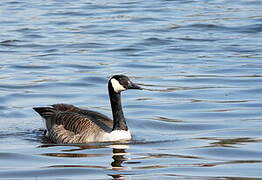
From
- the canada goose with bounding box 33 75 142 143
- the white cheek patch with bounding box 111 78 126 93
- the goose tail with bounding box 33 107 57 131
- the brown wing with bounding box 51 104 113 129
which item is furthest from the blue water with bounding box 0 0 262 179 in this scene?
the white cheek patch with bounding box 111 78 126 93

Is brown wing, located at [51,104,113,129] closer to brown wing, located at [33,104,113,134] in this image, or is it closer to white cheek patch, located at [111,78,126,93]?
brown wing, located at [33,104,113,134]

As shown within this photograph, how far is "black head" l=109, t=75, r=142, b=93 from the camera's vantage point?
1209cm

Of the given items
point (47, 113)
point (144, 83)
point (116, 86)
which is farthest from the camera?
point (144, 83)

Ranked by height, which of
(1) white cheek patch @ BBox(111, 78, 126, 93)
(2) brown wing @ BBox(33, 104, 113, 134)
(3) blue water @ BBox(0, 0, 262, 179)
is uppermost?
(1) white cheek patch @ BBox(111, 78, 126, 93)

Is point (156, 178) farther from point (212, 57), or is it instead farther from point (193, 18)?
point (193, 18)

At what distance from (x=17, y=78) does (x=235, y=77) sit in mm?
4532

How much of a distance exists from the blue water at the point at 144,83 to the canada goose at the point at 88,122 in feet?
0.73

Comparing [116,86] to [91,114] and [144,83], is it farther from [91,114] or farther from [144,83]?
[144,83]

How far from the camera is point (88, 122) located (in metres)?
12.4

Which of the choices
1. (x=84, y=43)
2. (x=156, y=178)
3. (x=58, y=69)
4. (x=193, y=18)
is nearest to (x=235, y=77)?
(x=58, y=69)

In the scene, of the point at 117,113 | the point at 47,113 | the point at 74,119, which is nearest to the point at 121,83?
the point at 117,113

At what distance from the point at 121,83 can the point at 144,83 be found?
4.34 m

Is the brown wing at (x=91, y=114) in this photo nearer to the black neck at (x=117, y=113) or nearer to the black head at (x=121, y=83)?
the black neck at (x=117, y=113)

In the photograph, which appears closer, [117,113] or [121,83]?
[121,83]
